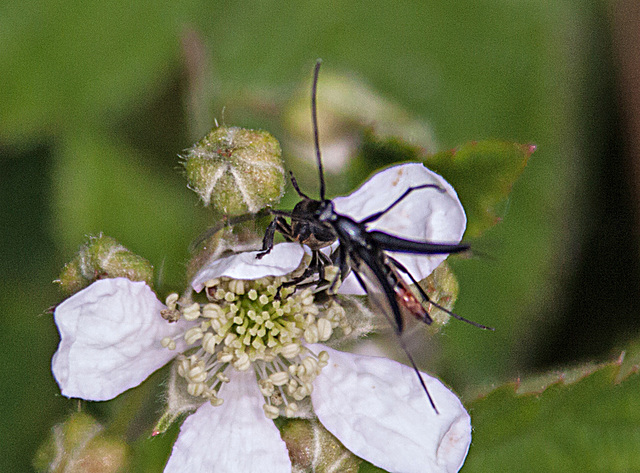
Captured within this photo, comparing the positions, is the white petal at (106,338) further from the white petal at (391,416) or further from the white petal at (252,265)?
the white petal at (391,416)

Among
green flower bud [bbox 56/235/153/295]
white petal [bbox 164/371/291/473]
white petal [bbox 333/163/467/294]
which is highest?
green flower bud [bbox 56/235/153/295]

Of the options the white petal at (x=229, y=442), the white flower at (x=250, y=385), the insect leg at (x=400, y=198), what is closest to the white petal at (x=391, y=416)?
the white flower at (x=250, y=385)

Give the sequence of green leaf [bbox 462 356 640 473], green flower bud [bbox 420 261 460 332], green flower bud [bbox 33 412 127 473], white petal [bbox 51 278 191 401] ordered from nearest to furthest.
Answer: white petal [bbox 51 278 191 401] < green flower bud [bbox 33 412 127 473] < green flower bud [bbox 420 261 460 332] < green leaf [bbox 462 356 640 473]

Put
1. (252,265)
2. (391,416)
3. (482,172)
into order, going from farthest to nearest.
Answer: (482,172)
(391,416)
(252,265)

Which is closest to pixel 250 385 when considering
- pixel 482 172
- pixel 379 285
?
pixel 379 285

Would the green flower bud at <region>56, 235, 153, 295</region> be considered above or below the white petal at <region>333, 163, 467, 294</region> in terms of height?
above

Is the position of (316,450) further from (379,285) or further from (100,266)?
(100,266)

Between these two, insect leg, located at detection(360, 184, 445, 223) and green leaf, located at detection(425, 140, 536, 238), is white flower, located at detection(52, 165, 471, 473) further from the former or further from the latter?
green leaf, located at detection(425, 140, 536, 238)

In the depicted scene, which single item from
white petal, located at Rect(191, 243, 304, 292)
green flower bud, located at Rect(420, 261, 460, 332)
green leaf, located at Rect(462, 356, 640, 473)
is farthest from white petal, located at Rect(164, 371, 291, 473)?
green leaf, located at Rect(462, 356, 640, 473)
